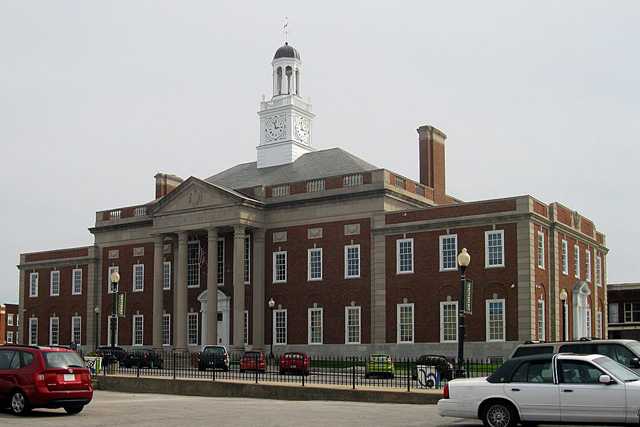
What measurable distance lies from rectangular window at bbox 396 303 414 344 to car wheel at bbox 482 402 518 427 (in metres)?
37.1

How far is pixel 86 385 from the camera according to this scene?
78.4 ft

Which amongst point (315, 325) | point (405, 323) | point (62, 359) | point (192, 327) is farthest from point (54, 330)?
point (62, 359)

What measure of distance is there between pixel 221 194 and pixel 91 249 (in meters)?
17.3

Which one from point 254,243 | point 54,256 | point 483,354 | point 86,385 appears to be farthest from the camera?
point 54,256

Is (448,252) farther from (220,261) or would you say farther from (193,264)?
(193,264)

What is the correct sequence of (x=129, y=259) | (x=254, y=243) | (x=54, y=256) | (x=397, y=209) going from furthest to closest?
(x=54, y=256), (x=129, y=259), (x=254, y=243), (x=397, y=209)

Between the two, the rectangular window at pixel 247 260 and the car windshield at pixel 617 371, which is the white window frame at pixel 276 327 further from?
the car windshield at pixel 617 371

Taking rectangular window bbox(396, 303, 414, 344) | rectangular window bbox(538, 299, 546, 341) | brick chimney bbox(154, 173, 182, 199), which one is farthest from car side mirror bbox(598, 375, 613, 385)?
brick chimney bbox(154, 173, 182, 199)

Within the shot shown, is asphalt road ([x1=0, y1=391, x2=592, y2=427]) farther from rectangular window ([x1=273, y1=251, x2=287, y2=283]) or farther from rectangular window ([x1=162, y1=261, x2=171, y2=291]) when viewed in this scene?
rectangular window ([x1=162, y1=261, x2=171, y2=291])

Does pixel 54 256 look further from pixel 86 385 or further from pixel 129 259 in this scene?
pixel 86 385

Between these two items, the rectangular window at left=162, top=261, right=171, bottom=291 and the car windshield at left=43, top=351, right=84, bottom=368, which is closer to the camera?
the car windshield at left=43, top=351, right=84, bottom=368

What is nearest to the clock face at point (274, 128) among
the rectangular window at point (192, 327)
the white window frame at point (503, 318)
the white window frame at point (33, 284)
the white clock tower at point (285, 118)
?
the white clock tower at point (285, 118)

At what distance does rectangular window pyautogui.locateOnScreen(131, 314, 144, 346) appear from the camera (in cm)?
7000

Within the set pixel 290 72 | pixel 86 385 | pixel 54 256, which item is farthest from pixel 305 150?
pixel 86 385
